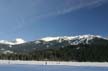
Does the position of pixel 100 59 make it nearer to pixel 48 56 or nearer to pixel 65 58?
pixel 65 58

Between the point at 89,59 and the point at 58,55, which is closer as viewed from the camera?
the point at 89,59

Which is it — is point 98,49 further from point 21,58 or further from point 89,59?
point 21,58

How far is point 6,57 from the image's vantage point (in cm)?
16825

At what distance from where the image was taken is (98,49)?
190 meters

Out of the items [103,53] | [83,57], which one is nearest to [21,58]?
[83,57]

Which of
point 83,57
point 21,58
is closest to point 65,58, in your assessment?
point 83,57

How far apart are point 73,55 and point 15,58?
37.7 metres

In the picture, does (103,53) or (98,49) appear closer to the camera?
(103,53)

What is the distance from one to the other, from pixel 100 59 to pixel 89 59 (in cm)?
588

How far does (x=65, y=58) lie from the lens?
6457 inches

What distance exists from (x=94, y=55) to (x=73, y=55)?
14347 mm

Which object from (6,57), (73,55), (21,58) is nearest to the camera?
(21,58)

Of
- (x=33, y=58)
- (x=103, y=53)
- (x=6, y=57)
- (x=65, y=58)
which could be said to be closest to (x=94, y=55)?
(x=103, y=53)

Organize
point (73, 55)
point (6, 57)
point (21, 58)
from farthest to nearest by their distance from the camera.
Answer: point (73, 55)
point (6, 57)
point (21, 58)
